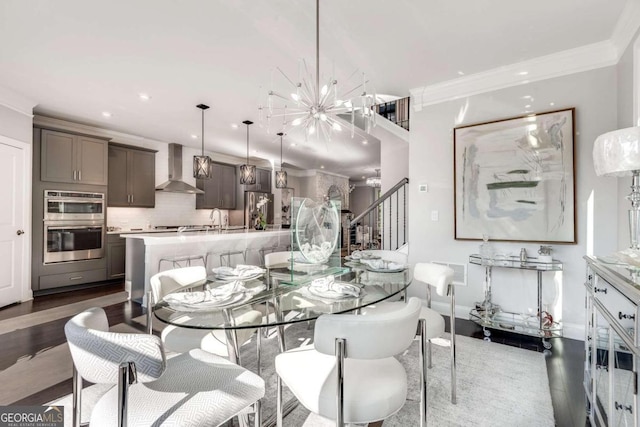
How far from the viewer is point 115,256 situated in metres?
5.21

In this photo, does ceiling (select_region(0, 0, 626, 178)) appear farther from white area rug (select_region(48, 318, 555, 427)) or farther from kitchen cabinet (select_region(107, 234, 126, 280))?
white area rug (select_region(48, 318, 555, 427))

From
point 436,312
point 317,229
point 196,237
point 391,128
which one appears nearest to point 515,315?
point 436,312

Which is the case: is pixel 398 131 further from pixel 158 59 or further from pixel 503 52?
pixel 158 59

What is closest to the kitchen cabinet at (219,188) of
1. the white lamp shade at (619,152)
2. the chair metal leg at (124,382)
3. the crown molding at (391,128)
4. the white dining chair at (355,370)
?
the crown molding at (391,128)

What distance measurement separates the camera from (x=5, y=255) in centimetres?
381

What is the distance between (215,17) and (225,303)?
7.14ft

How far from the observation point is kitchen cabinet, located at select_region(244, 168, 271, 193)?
26.6 ft

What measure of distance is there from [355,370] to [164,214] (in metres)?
6.24

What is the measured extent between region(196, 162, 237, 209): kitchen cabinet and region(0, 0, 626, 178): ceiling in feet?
10.2

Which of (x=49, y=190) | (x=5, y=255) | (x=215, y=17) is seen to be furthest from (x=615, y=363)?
(x=49, y=190)

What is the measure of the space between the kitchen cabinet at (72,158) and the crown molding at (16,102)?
0.44 m

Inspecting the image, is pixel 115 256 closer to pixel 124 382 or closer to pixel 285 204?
pixel 285 204

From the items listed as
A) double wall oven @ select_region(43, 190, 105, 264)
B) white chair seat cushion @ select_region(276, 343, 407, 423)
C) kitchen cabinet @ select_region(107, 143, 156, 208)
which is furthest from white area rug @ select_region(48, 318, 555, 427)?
kitchen cabinet @ select_region(107, 143, 156, 208)

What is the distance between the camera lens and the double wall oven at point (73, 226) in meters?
4.46
